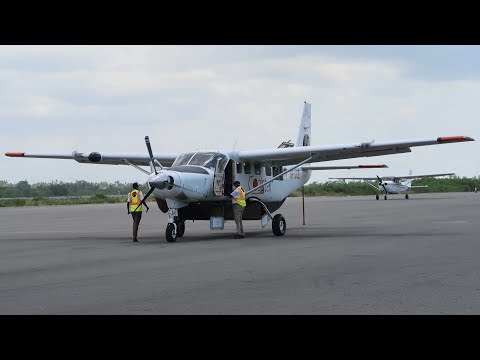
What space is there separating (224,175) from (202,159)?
2.80 feet

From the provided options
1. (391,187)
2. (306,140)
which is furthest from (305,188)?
(306,140)

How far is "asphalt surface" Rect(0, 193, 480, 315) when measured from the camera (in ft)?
30.3

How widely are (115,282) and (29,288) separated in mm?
1327

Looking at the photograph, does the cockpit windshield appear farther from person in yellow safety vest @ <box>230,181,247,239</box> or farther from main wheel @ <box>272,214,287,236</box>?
main wheel @ <box>272,214,287,236</box>

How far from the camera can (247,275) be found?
1247cm

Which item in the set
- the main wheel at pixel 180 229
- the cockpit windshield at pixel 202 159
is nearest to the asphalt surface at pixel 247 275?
the main wheel at pixel 180 229

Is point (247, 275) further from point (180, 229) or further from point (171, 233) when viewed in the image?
point (180, 229)

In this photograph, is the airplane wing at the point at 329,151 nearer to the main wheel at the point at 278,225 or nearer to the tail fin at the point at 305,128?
the main wheel at the point at 278,225

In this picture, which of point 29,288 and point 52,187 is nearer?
point 29,288

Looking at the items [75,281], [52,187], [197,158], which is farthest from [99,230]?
[52,187]

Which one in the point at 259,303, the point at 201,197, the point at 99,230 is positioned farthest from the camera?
the point at 99,230

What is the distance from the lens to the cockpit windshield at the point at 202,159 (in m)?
22.0

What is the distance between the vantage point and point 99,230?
2736 cm
